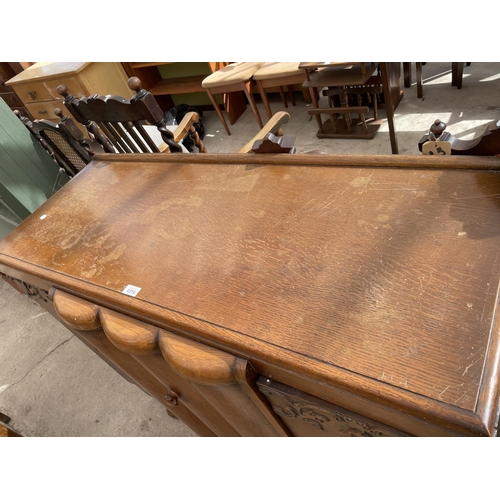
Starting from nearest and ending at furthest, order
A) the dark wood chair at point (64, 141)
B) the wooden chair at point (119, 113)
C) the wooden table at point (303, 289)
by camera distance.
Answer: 1. the wooden table at point (303, 289)
2. the wooden chair at point (119, 113)
3. the dark wood chair at point (64, 141)

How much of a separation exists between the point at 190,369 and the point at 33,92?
440 cm

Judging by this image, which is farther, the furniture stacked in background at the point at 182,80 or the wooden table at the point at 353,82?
the furniture stacked in background at the point at 182,80

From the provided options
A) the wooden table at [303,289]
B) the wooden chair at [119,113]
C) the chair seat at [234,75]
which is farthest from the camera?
the chair seat at [234,75]

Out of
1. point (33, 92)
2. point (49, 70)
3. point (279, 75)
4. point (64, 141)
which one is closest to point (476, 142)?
point (64, 141)

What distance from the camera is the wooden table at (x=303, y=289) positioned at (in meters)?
0.55

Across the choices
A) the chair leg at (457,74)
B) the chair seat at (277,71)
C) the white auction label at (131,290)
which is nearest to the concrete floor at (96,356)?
the chair leg at (457,74)

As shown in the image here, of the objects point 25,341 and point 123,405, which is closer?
point 123,405

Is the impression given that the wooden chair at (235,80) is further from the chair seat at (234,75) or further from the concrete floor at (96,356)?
the concrete floor at (96,356)

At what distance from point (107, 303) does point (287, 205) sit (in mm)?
526

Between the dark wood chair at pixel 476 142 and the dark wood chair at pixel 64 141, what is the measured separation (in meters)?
1.45

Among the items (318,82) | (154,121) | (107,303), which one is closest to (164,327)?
(107,303)

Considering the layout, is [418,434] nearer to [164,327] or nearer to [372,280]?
[372,280]

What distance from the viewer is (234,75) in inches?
127

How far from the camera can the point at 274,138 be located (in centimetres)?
111
